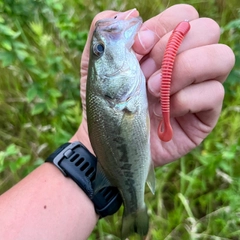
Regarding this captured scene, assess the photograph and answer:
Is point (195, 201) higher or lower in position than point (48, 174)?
lower

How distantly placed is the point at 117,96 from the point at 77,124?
3.00 feet

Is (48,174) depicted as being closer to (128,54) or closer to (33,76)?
(128,54)

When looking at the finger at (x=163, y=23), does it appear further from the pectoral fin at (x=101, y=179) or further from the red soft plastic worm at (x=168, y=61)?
the pectoral fin at (x=101, y=179)

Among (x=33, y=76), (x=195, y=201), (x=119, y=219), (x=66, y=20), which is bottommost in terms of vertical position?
(x=195, y=201)

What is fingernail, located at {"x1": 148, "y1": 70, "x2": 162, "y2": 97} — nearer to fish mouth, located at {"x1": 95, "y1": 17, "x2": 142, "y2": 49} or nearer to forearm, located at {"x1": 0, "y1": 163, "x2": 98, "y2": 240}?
fish mouth, located at {"x1": 95, "y1": 17, "x2": 142, "y2": 49}

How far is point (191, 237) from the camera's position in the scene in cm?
148

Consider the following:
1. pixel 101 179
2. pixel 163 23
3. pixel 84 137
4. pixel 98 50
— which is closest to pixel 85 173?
pixel 101 179

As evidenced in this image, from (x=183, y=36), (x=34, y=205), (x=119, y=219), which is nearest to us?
(x=183, y=36)

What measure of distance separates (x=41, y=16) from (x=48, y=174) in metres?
1.01

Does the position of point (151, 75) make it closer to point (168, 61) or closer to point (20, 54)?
point (168, 61)

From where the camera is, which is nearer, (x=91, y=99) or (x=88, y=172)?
(x=91, y=99)

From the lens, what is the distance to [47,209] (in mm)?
1216

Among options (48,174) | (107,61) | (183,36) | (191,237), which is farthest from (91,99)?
(191,237)

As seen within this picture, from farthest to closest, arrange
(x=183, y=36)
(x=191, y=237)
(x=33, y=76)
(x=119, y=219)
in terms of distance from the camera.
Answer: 1. (x=33, y=76)
2. (x=119, y=219)
3. (x=191, y=237)
4. (x=183, y=36)
